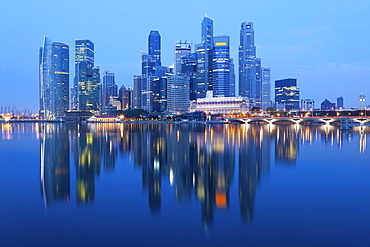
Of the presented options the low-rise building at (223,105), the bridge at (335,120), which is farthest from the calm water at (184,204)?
the low-rise building at (223,105)

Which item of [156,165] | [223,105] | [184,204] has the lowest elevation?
[184,204]

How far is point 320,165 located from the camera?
2214 centimetres

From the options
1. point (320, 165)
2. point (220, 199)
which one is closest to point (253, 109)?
point (320, 165)

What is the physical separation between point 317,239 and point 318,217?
2.12 meters

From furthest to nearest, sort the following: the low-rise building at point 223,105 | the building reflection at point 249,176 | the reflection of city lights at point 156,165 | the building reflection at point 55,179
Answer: the low-rise building at point 223,105 < the reflection of city lights at point 156,165 < the building reflection at point 55,179 < the building reflection at point 249,176

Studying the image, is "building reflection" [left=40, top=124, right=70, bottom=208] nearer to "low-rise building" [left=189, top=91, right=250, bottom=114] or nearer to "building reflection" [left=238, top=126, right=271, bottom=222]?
"building reflection" [left=238, top=126, right=271, bottom=222]

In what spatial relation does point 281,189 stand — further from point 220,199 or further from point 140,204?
point 140,204

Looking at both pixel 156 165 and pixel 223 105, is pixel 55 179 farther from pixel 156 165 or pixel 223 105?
pixel 223 105

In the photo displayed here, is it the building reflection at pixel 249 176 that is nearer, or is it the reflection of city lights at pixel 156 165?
the building reflection at pixel 249 176

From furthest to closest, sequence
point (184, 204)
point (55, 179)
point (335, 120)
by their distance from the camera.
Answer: point (335, 120) < point (55, 179) < point (184, 204)

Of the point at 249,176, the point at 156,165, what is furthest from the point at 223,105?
the point at 249,176

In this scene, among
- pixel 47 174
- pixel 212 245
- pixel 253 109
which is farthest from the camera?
pixel 253 109

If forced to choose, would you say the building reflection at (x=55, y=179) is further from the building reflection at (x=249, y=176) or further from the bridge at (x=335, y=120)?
the bridge at (x=335, y=120)

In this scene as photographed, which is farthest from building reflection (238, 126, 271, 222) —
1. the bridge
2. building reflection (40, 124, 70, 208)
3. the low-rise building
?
the low-rise building
